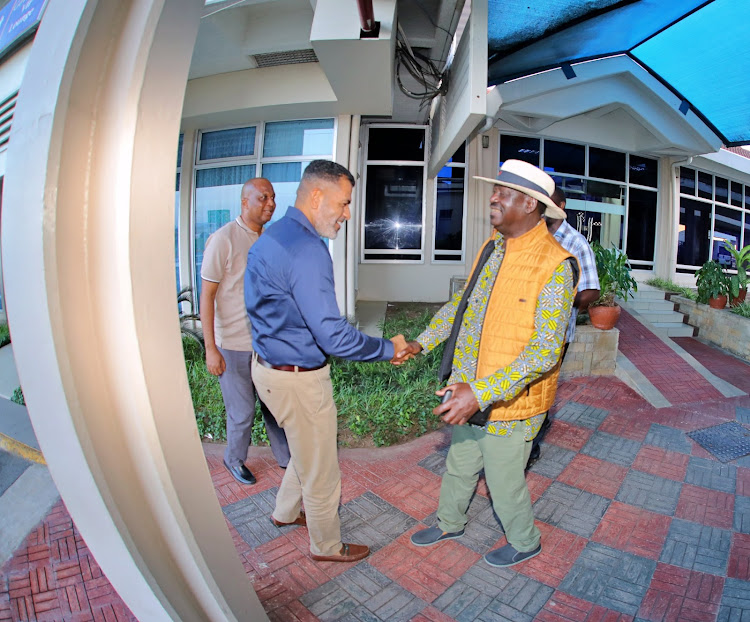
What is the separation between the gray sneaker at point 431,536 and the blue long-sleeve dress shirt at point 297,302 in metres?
1.24

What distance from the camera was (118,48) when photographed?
86cm

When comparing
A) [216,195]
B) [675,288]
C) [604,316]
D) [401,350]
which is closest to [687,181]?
[675,288]

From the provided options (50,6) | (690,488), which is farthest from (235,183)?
(690,488)

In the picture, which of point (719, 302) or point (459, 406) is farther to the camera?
point (719, 302)

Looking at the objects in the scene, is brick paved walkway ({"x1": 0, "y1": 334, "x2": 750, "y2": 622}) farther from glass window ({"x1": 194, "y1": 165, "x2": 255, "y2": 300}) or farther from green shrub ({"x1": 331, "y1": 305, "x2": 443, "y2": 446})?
glass window ({"x1": 194, "y1": 165, "x2": 255, "y2": 300})

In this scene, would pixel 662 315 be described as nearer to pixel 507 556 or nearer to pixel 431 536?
pixel 507 556

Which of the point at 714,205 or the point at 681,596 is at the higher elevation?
the point at 714,205

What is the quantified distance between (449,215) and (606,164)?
484cm

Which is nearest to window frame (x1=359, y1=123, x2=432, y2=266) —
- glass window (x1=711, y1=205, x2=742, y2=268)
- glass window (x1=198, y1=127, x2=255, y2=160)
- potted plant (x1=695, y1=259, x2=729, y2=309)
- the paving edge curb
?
glass window (x1=198, y1=127, x2=255, y2=160)

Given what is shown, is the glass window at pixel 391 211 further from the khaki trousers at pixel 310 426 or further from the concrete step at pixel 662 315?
the khaki trousers at pixel 310 426

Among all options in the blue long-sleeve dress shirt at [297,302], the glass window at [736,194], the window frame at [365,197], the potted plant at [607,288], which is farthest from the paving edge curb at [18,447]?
the glass window at [736,194]

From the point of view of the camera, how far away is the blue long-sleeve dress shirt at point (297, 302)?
190cm

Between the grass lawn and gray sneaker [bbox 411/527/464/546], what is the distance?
3.91 feet

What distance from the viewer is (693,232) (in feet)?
41.4
